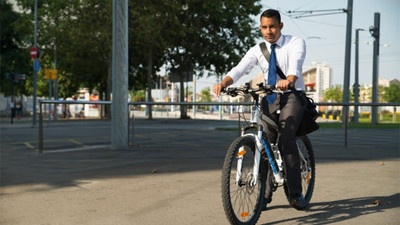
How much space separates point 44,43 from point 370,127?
27.4 metres

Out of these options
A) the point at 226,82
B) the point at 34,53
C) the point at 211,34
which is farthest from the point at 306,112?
the point at 211,34

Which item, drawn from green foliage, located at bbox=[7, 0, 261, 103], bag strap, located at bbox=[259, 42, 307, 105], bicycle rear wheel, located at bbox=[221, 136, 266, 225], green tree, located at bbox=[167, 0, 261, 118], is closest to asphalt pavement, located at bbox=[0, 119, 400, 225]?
bicycle rear wheel, located at bbox=[221, 136, 266, 225]

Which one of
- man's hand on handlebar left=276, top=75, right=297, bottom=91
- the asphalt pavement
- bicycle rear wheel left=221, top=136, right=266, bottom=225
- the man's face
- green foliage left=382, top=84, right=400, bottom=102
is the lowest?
the asphalt pavement

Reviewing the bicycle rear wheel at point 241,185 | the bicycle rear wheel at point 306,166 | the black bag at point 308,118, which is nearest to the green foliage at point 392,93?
the bicycle rear wheel at point 306,166

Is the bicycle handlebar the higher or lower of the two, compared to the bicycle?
higher

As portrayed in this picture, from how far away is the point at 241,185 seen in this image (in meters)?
4.07

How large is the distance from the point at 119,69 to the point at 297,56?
6326 mm

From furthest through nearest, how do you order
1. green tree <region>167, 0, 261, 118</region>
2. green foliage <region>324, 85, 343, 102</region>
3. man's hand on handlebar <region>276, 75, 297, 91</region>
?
green foliage <region>324, 85, 343, 102</region> → green tree <region>167, 0, 261, 118</region> → man's hand on handlebar <region>276, 75, 297, 91</region>

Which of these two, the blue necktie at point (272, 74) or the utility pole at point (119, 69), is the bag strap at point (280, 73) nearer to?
the blue necktie at point (272, 74)

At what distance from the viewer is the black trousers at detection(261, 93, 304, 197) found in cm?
438

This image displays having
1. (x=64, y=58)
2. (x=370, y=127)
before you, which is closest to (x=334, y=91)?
(x=64, y=58)

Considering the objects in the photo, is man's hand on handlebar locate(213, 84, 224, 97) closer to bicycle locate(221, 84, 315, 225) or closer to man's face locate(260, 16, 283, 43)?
bicycle locate(221, 84, 315, 225)

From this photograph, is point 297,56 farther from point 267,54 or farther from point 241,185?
point 241,185

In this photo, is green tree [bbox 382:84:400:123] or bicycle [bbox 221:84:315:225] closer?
bicycle [bbox 221:84:315:225]
